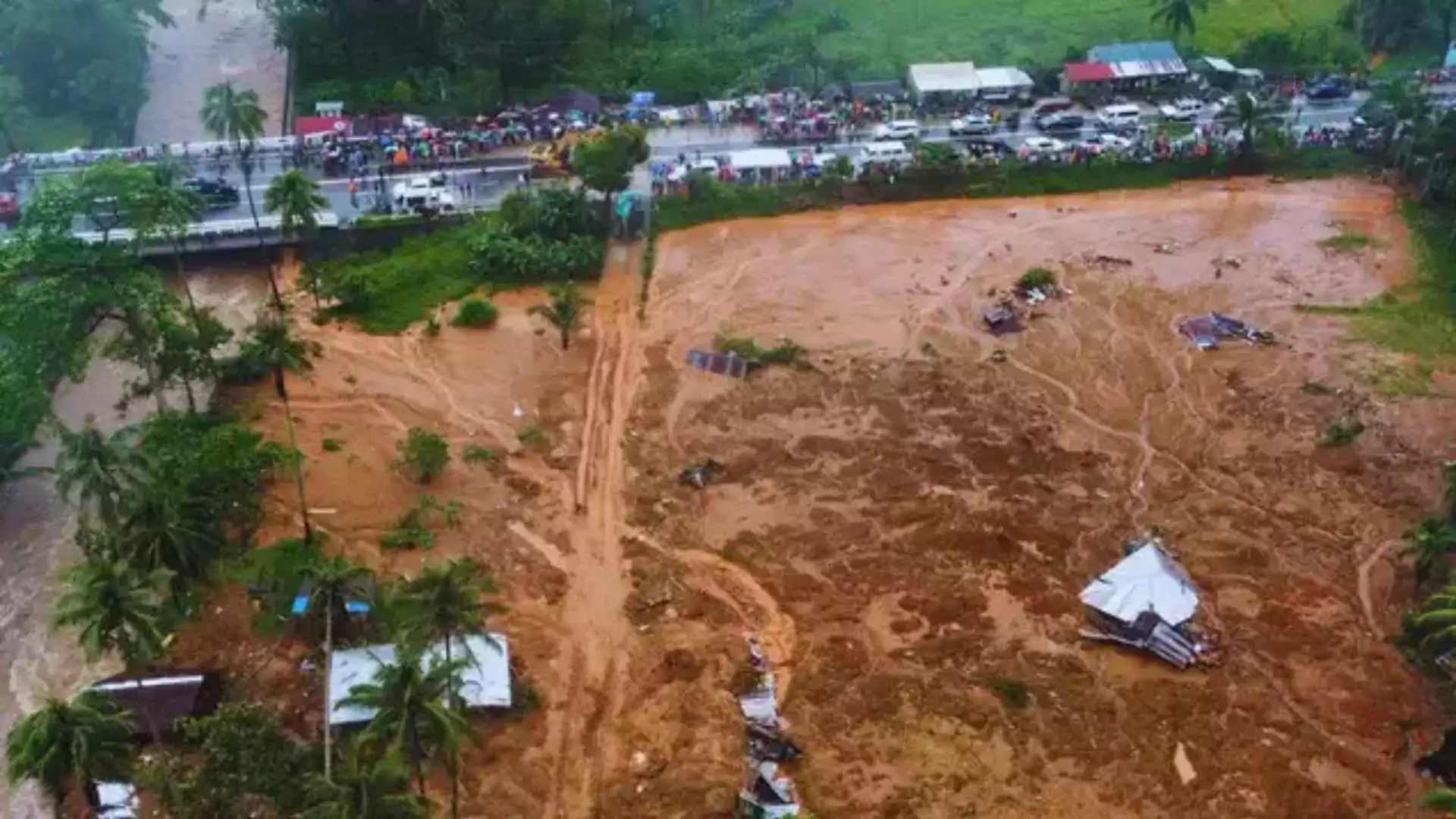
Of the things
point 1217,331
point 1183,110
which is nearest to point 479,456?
point 1217,331

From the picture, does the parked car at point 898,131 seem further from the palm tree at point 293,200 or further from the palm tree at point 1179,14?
the palm tree at point 293,200

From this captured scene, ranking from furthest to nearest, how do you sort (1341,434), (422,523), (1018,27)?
(1018,27)
(1341,434)
(422,523)

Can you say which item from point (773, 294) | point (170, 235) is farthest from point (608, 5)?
point (170, 235)

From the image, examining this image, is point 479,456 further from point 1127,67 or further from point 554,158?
point 1127,67

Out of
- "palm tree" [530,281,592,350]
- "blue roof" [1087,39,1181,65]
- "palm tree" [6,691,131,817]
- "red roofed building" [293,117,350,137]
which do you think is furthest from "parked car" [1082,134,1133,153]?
"palm tree" [6,691,131,817]

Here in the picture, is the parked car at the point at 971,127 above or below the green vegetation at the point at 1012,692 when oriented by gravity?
above

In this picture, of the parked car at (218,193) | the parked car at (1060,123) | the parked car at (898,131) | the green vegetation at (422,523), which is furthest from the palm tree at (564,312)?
the parked car at (1060,123)
